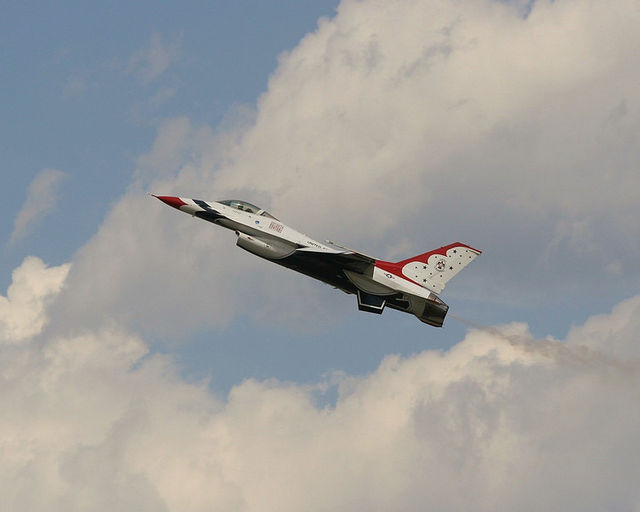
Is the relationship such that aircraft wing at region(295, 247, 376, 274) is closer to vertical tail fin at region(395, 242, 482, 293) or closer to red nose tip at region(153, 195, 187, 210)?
vertical tail fin at region(395, 242, 482, 293)

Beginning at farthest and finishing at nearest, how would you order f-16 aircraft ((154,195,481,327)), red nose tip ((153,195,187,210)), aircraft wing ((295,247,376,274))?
red nose tip ((153,195,187,210)) < f-16 aircraft ((154,195,481,327)) < aircraft wing ((295,247,376,274))

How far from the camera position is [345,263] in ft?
163

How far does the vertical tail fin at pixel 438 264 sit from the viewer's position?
52125 millimetres

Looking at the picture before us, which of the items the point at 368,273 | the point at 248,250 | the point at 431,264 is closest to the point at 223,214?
the point at 248,250

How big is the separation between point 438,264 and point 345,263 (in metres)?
6.32

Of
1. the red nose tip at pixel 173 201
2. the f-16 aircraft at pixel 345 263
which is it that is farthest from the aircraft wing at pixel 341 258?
the red nose tip at pixel 173 201

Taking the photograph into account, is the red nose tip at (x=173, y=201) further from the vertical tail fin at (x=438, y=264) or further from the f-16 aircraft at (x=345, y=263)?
the vertical tail fin at (x=438, y=264)

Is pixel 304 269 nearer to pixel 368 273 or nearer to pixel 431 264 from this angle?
pixel 368 273

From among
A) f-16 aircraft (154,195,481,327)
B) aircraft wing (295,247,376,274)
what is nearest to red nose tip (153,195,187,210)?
f-16 aircraft (154,195,481,327)

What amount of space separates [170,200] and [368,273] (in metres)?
12.4

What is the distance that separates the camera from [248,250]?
51000mm

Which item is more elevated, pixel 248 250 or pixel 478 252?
pixel 478 252

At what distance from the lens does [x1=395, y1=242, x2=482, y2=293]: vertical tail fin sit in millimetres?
52125

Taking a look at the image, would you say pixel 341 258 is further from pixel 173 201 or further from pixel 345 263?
pixel 173 201
